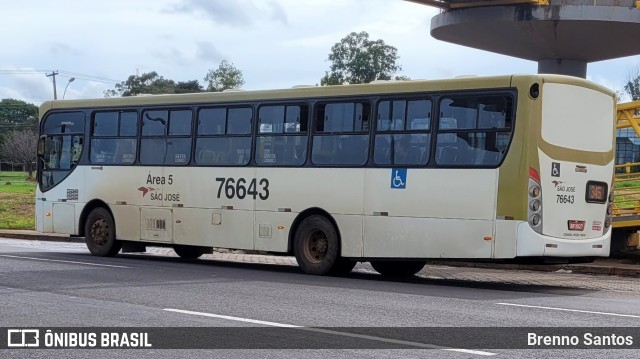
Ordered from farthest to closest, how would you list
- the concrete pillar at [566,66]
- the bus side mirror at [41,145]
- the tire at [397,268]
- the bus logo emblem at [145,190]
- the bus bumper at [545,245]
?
the concrete pillar at [566,66] → the bus side mirror at [41,145] → the bus logo emblem at [145,190] → the tire at [397,268] → the bus bumper at [545,245]

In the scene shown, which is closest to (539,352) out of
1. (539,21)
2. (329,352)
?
(329,352)

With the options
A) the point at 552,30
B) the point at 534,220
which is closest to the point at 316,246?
the point at 534,220

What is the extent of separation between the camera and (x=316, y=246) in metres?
18.2

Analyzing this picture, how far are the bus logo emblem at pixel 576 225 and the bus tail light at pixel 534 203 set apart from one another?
2.33 ft

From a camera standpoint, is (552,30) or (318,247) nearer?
(318,247)

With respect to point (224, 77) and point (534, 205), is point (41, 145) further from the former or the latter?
point (224, 77)

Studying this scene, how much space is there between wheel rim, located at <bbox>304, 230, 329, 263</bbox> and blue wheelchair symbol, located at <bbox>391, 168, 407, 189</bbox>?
1.73 m

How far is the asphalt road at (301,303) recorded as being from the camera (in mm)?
9570

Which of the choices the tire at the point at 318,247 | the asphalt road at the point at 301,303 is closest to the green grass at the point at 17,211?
the asphalt road at the point at 301,303

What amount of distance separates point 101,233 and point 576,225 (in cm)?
1034

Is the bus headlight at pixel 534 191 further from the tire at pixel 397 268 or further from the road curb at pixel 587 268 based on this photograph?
the road curb at pixel 587 268

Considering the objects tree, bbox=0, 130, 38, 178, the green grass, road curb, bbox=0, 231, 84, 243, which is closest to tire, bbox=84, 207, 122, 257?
road curb, bbox=0, 231, 84, 243

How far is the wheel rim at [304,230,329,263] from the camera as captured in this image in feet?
59.5

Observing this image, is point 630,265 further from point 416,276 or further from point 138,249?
point 138,249
